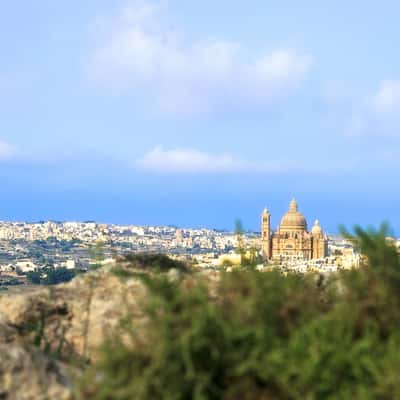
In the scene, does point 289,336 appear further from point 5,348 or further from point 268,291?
point 5,348

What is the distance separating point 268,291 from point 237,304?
0.28 m

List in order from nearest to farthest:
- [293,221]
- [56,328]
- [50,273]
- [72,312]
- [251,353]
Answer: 1. [251,353]
2. [56,328]
3. [72,312]
4. [50,273]
5. [293,221]

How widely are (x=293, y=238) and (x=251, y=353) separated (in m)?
98.5

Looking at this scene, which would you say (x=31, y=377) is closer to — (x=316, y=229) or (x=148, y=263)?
(x=148, y=263)

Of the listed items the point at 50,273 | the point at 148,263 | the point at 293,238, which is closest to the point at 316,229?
the point at 293,238

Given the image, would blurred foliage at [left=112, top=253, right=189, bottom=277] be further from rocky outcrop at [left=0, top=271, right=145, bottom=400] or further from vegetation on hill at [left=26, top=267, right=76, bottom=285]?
vegetation on hill at [left=26, top=267, right=76, bottom=285]

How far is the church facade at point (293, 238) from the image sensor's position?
102 m

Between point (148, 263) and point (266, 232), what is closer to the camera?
point (148, 263)

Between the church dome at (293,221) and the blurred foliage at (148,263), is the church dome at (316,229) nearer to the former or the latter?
the church dome at (293,221)

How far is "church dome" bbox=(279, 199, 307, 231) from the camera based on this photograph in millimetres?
103562

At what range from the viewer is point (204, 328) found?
6.11 meters

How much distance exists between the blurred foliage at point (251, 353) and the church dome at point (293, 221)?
97.3 m

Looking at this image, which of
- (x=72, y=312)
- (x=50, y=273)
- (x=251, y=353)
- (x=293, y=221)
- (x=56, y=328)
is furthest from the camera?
(x=293, y=221)

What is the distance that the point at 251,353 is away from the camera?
6141 millimetres
